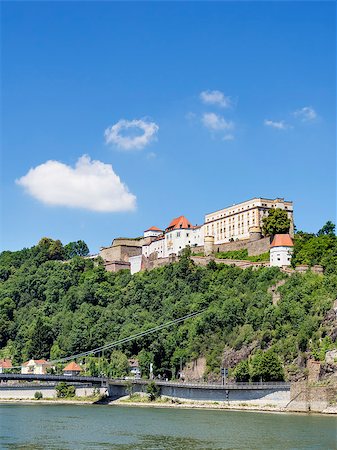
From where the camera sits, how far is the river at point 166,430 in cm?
3256

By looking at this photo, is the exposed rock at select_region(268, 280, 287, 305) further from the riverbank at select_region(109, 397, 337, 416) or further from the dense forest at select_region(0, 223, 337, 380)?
the riverbank at select_region(109, 397, 337, 416)

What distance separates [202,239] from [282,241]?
688 inches

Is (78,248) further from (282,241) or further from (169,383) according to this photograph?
(169,383)

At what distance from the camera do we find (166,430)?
37.6 metres

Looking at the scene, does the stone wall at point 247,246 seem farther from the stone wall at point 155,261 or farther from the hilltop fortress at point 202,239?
the stone wall at point 155,261

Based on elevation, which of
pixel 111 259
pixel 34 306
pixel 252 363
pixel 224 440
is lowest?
pixel 224 440

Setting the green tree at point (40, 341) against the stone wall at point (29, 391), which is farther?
the green tree at point (40, 341)

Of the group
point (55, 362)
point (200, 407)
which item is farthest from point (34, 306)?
point (200, 407)

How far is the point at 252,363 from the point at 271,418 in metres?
9.26

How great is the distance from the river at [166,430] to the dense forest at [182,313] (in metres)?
8.26

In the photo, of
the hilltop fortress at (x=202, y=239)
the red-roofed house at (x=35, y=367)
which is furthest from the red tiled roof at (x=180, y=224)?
the red-roofed house at (x=35, y=367)

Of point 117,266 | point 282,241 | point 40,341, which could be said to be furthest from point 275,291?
point 117,266

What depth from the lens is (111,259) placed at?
92625mm

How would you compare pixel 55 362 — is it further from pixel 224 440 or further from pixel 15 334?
pixel 224 440
